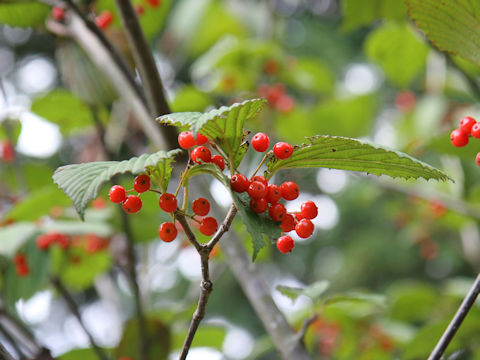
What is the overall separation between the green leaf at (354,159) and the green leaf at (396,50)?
1546 millimetres

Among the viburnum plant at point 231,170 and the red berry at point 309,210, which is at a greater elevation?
the viburnum plant at point 231,170

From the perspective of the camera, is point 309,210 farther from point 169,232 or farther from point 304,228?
point 169,232

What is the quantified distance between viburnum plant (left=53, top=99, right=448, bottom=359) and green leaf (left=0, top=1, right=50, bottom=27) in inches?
36.3

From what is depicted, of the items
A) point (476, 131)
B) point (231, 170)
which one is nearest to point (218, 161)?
point (231, 170)

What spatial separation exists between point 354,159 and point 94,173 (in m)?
0.36

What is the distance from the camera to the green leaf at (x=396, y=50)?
6.95 feet

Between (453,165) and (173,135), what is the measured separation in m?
1.55

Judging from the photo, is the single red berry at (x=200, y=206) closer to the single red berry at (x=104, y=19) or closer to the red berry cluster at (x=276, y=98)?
the single red berry at (x=104, y=19)

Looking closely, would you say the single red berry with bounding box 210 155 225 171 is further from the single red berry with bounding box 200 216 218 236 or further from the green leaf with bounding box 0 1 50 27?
the green leaf with bounding box 0 1 50 27

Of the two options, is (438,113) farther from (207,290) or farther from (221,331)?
(207,290)

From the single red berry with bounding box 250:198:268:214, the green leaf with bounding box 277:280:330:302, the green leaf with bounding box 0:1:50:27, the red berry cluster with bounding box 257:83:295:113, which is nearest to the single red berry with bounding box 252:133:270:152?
the single red berry with bounding box 250:198:268:214

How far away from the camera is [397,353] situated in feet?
7.47

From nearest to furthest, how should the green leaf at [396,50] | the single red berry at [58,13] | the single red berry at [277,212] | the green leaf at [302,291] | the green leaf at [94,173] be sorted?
the green leaf at [94,173] < the single red berry at [277,212] < the green leaf at [302,291] < the single red berry at [58,13] < the green leaf at [396,50]

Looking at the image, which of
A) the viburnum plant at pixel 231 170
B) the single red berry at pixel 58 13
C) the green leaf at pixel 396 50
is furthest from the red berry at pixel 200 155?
the green leaf at pixel 396 50
